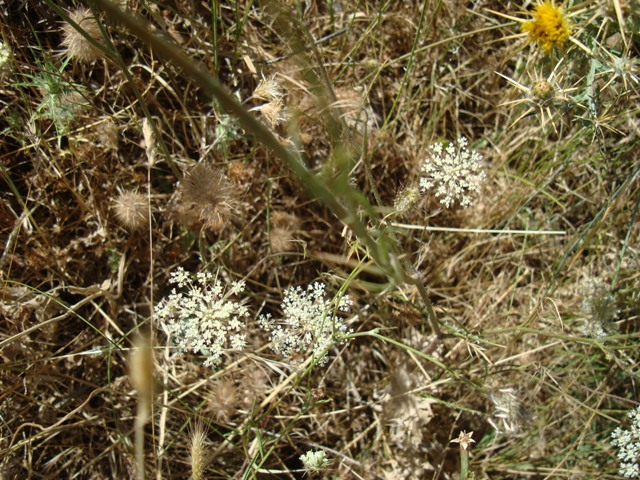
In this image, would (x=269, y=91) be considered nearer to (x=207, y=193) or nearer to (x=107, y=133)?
(x=207, y=193)

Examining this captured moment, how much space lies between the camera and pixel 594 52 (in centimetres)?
178

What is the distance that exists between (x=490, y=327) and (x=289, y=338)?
3.94ft

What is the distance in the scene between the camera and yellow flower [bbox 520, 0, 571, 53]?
1.72 m

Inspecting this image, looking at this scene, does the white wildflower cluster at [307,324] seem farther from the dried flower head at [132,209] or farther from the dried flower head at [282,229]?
the dried flower head at [132,209]

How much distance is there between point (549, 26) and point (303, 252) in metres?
1.40

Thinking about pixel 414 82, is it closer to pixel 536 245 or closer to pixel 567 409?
pixel 536 245

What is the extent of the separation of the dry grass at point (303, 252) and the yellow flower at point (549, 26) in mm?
601

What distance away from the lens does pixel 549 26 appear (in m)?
1.73

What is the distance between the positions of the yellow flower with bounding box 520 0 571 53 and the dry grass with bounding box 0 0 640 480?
60cm

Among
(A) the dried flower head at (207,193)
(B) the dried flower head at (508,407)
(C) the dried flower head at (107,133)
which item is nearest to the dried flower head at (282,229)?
(A) the dried flower head at (207,193)

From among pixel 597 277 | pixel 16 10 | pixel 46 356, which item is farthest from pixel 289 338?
pixel 16 10

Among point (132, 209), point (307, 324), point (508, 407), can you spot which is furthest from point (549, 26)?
point (132, 209)

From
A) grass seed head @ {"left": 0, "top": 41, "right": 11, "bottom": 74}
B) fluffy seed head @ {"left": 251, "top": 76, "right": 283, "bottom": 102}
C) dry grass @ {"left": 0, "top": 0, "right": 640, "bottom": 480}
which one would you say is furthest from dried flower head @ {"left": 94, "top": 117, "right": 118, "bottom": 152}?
fluffy seed head @ {"left": 251, "top": 76, "right": 283, "bottom": 102}

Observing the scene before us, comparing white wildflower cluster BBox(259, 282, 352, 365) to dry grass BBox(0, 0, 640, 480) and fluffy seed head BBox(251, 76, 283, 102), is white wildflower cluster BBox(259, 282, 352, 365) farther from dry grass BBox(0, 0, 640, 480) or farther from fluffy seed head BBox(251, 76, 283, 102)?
fluffy seed head BBox(251, 76, 283, 102)
